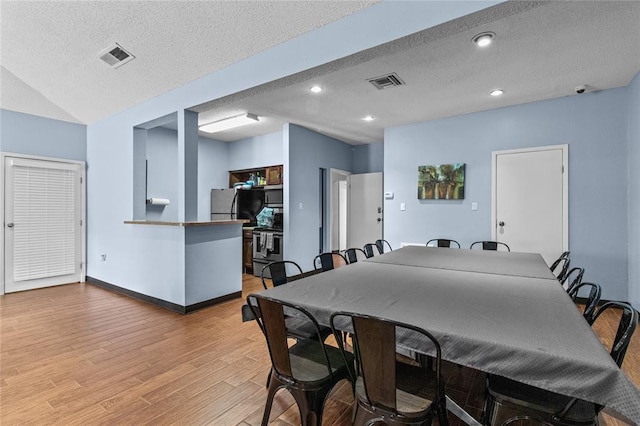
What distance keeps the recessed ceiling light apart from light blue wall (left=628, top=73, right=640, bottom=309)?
2.03 m

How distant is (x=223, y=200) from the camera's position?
6.35 m

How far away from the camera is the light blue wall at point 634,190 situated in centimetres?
338

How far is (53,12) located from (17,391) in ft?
10.6

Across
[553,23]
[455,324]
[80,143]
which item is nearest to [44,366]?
[455,324]

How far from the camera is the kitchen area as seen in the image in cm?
550

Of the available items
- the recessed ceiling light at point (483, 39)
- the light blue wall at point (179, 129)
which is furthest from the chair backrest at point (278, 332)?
the recessed ceiling light at point (483, 39)

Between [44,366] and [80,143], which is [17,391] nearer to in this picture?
[44,366]

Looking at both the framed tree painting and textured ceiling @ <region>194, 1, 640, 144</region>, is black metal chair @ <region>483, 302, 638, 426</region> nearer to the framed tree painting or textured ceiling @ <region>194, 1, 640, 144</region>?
textured ceiling @ <region>194, 1, 640, 144</region>

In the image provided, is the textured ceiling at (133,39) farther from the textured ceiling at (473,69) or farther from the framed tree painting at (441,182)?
the framed tree painting at (441,182)

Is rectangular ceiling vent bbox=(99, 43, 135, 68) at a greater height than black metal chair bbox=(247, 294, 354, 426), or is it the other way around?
rectangular ceiling vent bbox=(99, 43, 135, 68)

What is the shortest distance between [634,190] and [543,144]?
1.09 meters

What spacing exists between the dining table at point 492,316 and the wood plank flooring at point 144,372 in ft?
2.40

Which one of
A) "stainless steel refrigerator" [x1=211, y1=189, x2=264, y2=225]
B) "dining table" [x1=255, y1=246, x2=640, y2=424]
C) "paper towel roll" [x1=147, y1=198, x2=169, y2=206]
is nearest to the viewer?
"dining table" [x1=255, y1=246, x2=640, y2=424]

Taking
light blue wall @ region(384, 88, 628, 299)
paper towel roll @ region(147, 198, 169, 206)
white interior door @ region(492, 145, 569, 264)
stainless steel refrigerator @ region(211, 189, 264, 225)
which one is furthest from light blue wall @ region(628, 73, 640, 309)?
paper towel roll @ region(147, 198, 169, 206)
